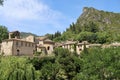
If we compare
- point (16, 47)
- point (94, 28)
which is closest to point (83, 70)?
point (16, 47)

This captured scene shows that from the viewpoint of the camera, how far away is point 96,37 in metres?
108

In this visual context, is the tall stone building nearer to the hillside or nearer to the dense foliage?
the dense foliage

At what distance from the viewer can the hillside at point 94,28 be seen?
10934cm

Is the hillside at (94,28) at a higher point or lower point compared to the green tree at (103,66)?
higher

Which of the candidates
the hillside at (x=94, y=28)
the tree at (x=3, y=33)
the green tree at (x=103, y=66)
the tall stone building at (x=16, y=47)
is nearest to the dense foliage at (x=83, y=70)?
the green tree at (x=103, y=66)

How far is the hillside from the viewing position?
109338 millimetres

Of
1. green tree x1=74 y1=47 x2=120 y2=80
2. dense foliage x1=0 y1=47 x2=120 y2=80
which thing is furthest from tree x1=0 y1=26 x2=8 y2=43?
green tree x1=74 y1=47 x2=120 y2=80

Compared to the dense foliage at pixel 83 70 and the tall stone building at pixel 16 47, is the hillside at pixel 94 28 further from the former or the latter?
the dense foliage at pixel 83 70

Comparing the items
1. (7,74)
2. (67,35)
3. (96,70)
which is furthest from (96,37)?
(7,74)

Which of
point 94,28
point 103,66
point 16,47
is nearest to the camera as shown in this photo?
point 103,66

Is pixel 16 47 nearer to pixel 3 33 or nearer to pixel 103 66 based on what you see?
pixel 3 33

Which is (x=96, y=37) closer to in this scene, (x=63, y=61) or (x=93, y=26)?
(x=93, y=26)

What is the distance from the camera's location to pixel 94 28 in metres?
132

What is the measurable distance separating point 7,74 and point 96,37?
234 ft
